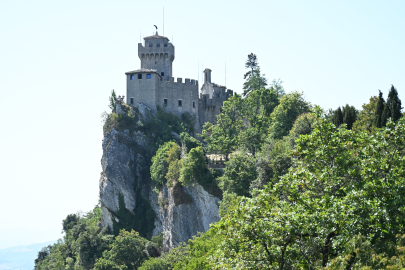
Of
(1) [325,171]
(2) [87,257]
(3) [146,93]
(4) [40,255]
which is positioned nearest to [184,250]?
(2) [87,257]

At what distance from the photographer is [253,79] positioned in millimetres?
75062

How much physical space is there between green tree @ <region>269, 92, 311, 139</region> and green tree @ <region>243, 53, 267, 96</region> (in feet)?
56.2

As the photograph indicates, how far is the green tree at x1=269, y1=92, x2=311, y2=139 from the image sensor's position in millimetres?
53562

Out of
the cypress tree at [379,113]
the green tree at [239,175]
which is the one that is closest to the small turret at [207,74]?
the green tree at [239,175]

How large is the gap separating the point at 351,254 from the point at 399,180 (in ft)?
12.3

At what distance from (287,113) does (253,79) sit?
2072cm

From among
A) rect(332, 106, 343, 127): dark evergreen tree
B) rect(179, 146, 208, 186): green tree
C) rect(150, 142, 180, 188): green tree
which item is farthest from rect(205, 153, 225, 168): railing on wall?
rect(332, 106, 343, 127): dark evergreen tree

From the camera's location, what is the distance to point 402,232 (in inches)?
750

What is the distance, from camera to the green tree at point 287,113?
5356cm

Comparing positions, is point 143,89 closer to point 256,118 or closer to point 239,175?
point 256,118

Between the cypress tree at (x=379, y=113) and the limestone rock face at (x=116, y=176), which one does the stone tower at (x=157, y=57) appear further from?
the cypress tree at (x=379, y=113)

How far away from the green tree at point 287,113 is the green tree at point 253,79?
17.1 metres

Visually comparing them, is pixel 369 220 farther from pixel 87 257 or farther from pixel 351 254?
pixel 87 257

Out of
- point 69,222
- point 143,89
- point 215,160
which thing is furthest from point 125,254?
point 69,222
